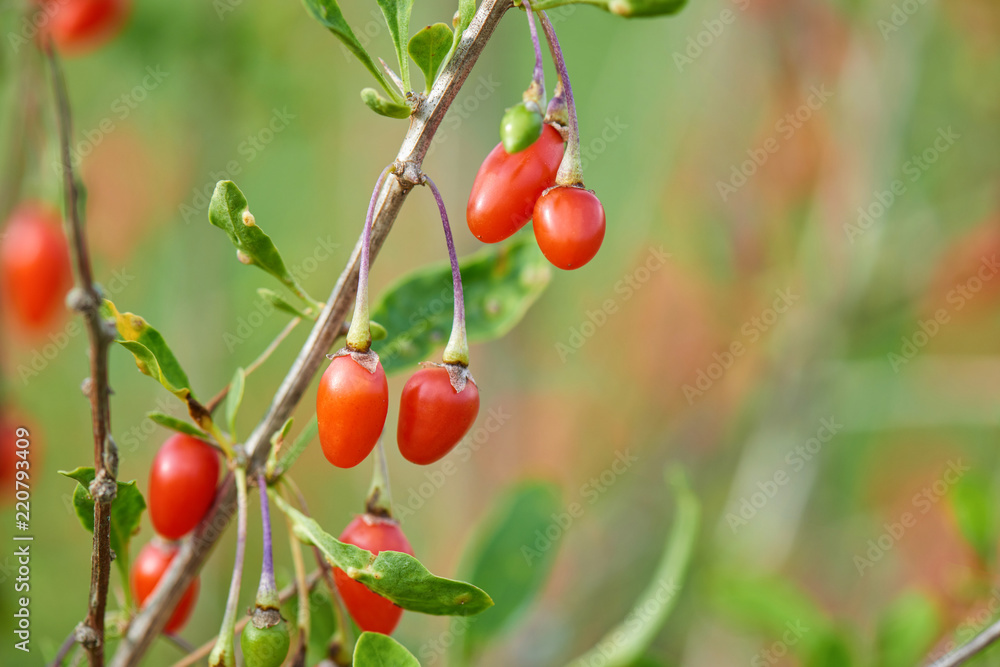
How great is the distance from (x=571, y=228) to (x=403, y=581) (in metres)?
0.29

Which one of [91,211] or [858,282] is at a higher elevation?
[91,211]

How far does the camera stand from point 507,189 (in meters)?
0.61

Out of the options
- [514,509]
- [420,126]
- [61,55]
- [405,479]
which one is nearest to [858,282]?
[514,509]

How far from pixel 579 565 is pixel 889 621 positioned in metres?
1.25

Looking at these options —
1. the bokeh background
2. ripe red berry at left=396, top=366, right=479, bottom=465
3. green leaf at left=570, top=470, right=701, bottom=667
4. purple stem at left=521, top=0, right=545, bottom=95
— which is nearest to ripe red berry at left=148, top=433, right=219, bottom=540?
ripe red berry at left=396, top=366, right=479, bottom=465

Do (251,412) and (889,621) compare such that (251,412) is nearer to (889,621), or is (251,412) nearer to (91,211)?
(91,211)

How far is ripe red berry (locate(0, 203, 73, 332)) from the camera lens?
131 cm

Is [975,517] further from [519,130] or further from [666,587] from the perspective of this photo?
[519,130]

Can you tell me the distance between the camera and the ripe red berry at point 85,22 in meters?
1.46

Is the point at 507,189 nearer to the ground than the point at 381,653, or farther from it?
farther from it

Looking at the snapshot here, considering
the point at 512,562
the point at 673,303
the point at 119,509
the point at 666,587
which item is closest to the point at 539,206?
the point at 119,509

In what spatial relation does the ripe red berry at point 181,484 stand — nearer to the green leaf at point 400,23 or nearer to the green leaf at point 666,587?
the green leaf at point 400,23

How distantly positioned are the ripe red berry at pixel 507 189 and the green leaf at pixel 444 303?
0.18m

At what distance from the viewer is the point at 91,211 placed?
2361 mm
